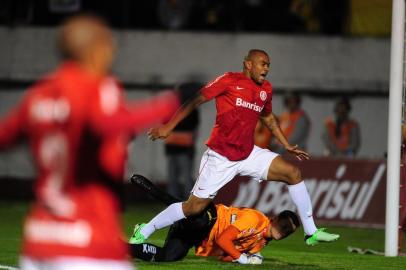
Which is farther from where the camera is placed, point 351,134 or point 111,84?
point 351,134

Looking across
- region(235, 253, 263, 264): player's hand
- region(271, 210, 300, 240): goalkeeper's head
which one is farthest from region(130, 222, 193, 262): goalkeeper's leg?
region(271, 210, 300, 240): goalkeeper's head

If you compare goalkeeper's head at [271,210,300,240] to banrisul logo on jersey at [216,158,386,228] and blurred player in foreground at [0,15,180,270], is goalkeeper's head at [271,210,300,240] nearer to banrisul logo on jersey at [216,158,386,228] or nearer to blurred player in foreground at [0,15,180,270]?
banrisul logo on jersey at [216,158,386,228]

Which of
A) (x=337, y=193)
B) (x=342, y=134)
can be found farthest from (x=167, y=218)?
(x=342, y=134)

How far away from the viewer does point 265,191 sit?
1581cm

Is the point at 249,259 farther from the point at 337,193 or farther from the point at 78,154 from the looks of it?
the point at 337,193

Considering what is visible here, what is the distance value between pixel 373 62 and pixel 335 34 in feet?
2.88

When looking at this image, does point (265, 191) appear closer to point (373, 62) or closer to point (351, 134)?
point (351, 134)

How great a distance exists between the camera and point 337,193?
15.6 metres

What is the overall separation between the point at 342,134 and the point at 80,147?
12886mm

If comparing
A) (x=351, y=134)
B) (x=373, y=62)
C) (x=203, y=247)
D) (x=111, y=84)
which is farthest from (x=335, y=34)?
(x=111, y=84)

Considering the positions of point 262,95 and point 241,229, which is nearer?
point 241,229

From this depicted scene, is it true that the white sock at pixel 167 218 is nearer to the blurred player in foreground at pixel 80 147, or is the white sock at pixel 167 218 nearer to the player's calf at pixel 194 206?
the player's calf at pixel 194 206

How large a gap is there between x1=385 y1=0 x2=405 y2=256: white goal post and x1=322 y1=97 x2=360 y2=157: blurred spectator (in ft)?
16.8

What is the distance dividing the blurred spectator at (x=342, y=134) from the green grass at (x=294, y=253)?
2.00 meters
